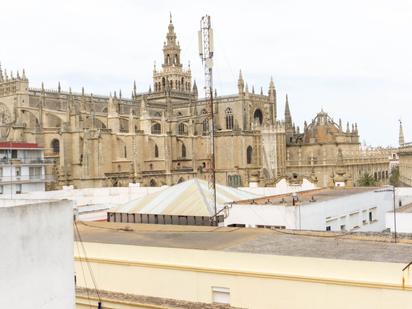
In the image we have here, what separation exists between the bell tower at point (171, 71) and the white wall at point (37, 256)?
81838 millimetres

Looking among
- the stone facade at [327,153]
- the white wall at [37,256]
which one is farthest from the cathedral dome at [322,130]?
the white wall at [37,256]

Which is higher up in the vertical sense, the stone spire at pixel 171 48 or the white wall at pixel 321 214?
the stone spire at pixel 171 48

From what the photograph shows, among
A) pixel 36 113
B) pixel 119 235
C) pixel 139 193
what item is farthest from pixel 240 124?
pixel 119 235

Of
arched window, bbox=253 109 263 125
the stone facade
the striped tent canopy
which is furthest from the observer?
arched window, bbox=253 109 263 125

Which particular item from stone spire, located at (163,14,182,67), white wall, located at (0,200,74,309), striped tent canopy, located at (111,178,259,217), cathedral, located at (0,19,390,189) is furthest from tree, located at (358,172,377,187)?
white wall, located at (0,200,74,309)

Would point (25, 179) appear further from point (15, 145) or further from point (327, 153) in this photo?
point (327, 153)

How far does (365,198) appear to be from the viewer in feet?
75.7

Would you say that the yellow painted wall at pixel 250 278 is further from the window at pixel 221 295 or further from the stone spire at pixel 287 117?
the stone spire at pixel 287 117

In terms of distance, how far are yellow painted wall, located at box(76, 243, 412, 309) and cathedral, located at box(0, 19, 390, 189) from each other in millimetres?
35979

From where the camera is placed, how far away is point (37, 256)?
28.1 feet

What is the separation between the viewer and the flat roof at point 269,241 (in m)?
12.2

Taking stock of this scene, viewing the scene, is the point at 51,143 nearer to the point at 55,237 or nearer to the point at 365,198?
the point at 365,198

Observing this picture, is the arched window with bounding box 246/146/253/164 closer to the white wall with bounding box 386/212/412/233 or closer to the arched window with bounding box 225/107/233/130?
the arched window with bounding box 225/107/233/130

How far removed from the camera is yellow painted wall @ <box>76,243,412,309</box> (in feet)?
34.0
